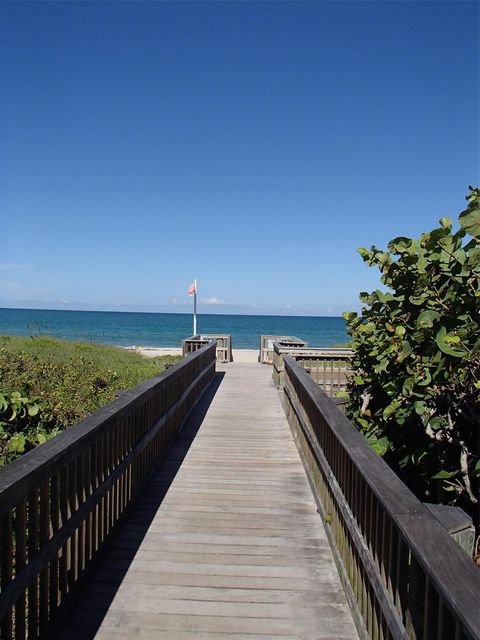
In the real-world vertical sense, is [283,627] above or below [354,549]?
below

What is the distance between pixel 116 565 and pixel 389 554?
5.96ft

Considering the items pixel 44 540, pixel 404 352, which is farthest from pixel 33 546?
pixel 404 352

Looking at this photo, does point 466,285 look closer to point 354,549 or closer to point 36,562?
point 354,549

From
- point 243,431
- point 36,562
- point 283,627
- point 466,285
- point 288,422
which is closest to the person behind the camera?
point 36,562

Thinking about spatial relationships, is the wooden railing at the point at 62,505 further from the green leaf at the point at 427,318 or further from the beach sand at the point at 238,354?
the beach sand at the point at 238,354

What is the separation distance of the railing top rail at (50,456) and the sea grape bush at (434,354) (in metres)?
1.92

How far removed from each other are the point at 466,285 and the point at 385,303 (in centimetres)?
92

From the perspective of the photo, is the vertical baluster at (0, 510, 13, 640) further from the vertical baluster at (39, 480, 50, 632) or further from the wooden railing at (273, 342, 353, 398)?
the wooden railing at (273, 342, 353, 398)

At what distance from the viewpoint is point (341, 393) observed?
5324mm

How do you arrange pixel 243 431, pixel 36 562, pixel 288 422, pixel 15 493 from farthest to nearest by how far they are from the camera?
pixel 288 422
pixel 243 431
pixel 36 562
pixel 15 493

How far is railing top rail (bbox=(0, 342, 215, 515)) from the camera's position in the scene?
6.57 feet

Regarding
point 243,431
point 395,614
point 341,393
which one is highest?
point 341,393

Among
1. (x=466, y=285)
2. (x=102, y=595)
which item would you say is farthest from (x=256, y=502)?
(x=466, y=285)

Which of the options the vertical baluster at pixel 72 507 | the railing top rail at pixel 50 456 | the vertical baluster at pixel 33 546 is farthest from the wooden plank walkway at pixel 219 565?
the railing top rail at pixel 50 456
